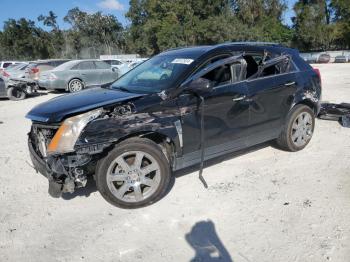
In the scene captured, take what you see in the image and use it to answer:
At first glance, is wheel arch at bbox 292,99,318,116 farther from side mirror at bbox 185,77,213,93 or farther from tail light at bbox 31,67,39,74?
tail light at bbox 31,67,39,74

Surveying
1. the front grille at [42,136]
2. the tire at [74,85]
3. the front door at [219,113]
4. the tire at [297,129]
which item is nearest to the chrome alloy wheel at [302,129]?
the tire at [297,129]

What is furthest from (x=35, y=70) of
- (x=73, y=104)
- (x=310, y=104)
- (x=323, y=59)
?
(x=323, y=59)

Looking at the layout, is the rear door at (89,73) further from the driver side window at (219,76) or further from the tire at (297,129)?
the driver side window at (219,76)

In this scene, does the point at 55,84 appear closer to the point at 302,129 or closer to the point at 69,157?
the point at 302,129

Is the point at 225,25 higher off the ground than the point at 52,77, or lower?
higher

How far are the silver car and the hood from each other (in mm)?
9973

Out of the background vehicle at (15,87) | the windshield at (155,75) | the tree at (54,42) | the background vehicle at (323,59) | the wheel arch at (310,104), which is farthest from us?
the tree at (54,42)

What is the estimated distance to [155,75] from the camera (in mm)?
4652

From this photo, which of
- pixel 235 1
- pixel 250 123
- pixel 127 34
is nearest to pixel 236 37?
pixel 235 1

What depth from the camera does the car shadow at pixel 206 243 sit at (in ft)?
9.96

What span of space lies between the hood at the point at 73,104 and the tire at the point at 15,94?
36.7 feet

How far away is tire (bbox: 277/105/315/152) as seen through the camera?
5266 millimetres

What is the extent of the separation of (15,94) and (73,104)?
11.9 m

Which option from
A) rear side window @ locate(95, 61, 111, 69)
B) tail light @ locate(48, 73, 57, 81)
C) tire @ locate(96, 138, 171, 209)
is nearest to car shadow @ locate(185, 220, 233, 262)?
tire @ locate(96, 138, 171, 209)
